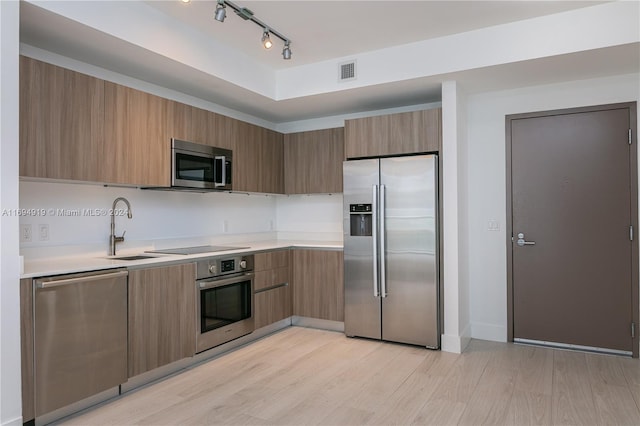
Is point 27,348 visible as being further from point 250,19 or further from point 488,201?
point 488,201

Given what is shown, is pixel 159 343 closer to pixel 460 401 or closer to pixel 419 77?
pixel 460 401

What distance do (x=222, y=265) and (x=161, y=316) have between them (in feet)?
2.25

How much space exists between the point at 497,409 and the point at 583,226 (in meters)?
1.96

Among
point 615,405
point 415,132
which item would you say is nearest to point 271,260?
point 415,132

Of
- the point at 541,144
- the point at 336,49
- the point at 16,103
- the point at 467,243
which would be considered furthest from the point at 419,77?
the point at 16,103

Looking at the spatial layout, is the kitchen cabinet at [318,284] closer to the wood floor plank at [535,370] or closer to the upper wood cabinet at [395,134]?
the upper wood cabinet at [395,134]

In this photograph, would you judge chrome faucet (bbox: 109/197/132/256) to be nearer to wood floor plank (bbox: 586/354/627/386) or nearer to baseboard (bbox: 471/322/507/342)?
baseboard (bbox: 471/322/507/342)

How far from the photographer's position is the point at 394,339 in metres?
3.94

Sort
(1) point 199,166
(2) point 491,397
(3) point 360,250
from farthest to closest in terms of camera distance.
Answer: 1. (3) point 360,250
2. (1) point 199,166
3. (2) point 491,397

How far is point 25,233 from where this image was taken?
2.87 metres

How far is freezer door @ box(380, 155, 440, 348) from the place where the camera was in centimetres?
376

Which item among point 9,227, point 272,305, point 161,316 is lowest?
point 272,305

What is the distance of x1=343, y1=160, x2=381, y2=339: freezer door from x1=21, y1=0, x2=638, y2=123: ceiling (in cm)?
80

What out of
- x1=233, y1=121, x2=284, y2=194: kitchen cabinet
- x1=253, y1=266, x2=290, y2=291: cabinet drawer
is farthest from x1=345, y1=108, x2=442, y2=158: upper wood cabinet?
x1=253, y1=266, x2=290, y2=291: cabinet drawer
